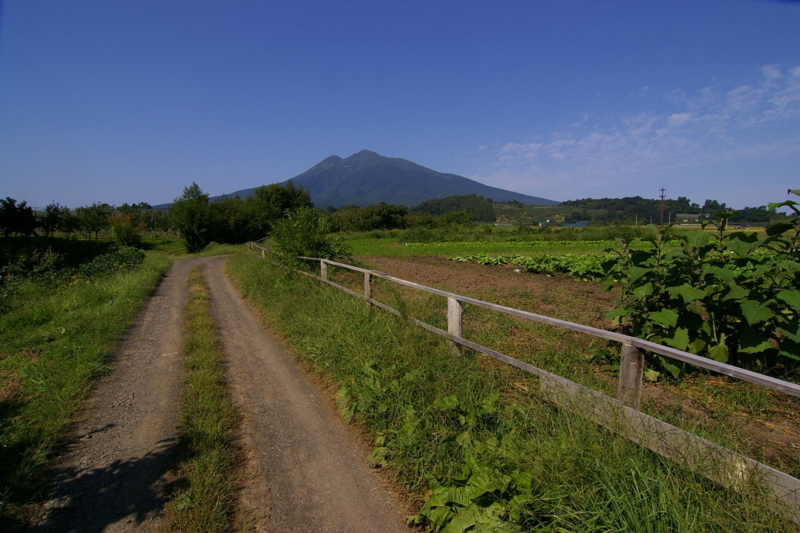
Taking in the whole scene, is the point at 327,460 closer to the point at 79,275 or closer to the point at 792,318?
the point at 792,318

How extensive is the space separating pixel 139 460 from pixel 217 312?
239 inches

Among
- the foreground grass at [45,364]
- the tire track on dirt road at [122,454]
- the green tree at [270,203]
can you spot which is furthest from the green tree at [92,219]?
the tire track on dirt road at [122,454]

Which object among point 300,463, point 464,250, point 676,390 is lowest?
point 464,250

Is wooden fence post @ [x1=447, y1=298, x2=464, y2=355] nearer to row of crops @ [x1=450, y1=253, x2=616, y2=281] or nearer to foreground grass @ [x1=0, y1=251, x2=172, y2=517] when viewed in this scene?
foreground grass @ [x1=0, y1=251, x2=172, y2=517]

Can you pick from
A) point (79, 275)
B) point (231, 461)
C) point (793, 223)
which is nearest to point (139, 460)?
point (231, 461)

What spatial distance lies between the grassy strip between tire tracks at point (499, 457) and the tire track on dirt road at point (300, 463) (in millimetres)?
213

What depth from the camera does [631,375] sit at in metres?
2.68

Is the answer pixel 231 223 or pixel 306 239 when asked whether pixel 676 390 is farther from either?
pixel 231 223

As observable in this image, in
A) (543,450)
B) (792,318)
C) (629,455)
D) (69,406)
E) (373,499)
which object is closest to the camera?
(629,455)

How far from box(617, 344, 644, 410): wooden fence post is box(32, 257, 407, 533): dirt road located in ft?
5.69

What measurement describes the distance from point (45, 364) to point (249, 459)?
4.02 m

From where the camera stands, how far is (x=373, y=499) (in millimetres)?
2805

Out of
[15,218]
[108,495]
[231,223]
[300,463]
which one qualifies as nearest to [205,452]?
[108,495]

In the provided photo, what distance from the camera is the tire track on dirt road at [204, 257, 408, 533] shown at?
2622mm
